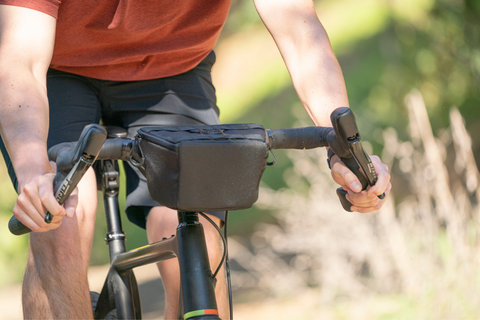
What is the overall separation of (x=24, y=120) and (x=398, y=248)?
3077 millimetres

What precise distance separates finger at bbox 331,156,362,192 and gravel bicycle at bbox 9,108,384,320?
21 millimetres

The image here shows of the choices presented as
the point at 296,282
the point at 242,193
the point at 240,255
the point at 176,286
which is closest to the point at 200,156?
the point at 242,193

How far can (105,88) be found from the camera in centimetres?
188

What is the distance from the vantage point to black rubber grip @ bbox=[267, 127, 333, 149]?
116 centimetres

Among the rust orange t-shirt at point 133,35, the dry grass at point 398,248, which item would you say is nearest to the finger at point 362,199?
the rust orange t-shirt at point 133,35

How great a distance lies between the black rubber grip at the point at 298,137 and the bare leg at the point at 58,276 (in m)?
0.81

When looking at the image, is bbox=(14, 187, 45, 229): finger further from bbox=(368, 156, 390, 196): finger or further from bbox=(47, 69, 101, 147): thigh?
bbox=(368, 156, 390, 196): finger

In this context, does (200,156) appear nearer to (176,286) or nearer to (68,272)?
(68,272)

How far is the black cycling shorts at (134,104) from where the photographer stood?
1775 mm

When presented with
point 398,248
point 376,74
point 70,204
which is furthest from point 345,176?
point 376,74

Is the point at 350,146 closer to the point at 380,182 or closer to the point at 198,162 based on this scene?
the point at 380,182

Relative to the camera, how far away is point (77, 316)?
155cm

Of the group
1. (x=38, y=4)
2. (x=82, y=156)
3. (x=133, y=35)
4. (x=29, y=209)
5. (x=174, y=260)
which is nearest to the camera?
(x=82, y=156)

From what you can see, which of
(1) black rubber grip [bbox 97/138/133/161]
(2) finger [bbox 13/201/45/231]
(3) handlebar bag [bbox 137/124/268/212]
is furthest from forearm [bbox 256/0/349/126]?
(2) finger [bbox 13/201/45/231]
